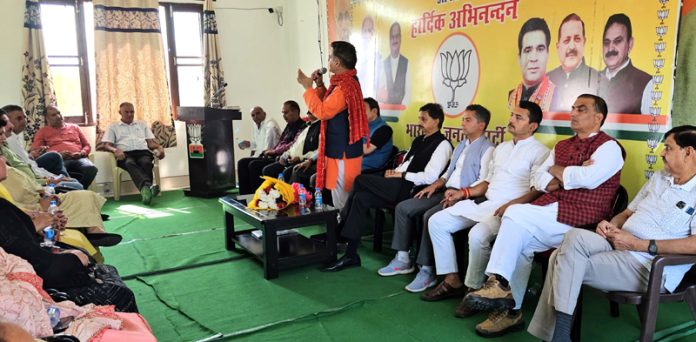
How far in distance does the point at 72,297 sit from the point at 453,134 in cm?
308

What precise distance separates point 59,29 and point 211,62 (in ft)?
5.93

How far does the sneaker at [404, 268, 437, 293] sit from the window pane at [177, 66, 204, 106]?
4749 mm

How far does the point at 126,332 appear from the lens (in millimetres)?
1676

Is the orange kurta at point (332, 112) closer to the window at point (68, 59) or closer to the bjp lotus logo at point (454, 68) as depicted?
the bjp lotus logo at point (454, 68)

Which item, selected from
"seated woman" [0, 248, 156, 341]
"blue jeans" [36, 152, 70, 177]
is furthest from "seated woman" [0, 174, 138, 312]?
"blue jeans" [36, 152, 70, 177]

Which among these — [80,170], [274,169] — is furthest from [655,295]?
[80,170]

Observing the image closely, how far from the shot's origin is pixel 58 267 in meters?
1.99

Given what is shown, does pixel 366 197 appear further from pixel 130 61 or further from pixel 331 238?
pixel 130 61

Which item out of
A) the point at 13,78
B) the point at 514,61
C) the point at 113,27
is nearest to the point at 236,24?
the point at 113,27

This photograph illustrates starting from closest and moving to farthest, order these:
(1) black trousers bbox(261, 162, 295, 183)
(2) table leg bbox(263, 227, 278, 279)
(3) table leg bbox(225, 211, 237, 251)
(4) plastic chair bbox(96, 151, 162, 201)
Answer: (2) table leg bbox(263, 227, 278, 279) → (3) table leg bbox(225, 211, 237, 251) → (1) black trousers bbox(261, 162, 295, 183) → (4) plastic chair bbox(96, 151, 162, 201)

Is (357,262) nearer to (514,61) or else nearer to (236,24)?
(514,61)

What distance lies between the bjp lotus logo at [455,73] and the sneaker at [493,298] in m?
1.91

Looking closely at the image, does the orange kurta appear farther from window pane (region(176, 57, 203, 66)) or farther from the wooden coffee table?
window pane (region(176, 57, 203, 66))

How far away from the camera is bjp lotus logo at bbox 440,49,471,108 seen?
159 inches
